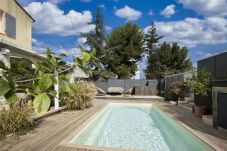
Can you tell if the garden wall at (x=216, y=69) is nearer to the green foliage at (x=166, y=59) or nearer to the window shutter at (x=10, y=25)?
the window shutter at (x=10, y=25)

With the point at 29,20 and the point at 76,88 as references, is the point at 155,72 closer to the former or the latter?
the point at 29,20

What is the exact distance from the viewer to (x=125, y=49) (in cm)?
3394

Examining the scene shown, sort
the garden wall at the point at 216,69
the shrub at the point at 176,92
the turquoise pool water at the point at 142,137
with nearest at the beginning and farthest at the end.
A: the turquoise pool water at the point at 142,137, the garden wall at the point at 216,69, the shrub at the point at 176,92

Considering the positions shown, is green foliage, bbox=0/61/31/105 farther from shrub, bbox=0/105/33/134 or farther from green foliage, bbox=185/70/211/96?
green foliage, bbox=185/70/211/96

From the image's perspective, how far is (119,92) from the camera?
23.3 meters

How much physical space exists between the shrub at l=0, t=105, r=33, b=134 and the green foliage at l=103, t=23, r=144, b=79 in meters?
26.2

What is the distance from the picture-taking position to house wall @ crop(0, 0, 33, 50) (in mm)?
13241

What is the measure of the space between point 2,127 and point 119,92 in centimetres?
1700

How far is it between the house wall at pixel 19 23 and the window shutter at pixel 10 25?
0.22 meters

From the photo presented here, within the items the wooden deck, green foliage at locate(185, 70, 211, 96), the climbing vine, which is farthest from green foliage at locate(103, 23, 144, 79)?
the climbing vine

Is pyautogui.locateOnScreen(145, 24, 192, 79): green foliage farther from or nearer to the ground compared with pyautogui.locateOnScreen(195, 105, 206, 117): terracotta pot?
farther from the ground

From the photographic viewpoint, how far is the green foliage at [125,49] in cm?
3366

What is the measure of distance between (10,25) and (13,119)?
27.1 feet

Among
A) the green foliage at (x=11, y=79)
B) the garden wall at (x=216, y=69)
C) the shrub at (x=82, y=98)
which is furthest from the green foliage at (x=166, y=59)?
the green foliage at (x=11, y=79)
